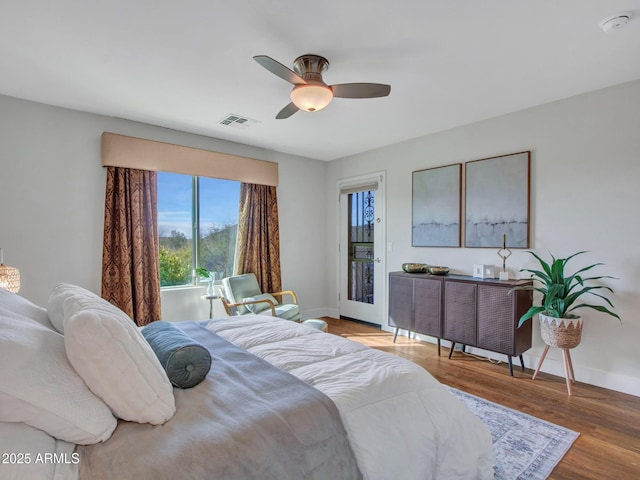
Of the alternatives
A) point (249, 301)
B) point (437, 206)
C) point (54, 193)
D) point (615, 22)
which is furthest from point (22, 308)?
point (437, 206)

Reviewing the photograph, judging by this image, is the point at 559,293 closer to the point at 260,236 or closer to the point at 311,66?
the point at 311,66

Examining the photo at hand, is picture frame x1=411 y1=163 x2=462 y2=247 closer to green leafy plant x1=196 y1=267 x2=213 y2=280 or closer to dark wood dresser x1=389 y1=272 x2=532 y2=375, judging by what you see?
dark wood dresser x1=389 y1=272 x2=532 y2=375

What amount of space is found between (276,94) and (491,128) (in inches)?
93.1

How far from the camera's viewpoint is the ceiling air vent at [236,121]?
11.6 feet

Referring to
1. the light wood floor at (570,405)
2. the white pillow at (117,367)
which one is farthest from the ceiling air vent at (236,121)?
the light wood floor at (570,405)

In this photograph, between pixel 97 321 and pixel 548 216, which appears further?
pixel 548 216

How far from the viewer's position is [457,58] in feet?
7.84

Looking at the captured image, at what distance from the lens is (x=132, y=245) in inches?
142

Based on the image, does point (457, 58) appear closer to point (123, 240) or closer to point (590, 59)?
point (590, 59)

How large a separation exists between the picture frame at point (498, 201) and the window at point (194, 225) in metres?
3.06

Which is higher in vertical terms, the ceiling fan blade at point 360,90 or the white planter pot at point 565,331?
the ceiling fan blade at point 360,90

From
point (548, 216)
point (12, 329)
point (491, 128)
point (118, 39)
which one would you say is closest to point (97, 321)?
point (12, 329)

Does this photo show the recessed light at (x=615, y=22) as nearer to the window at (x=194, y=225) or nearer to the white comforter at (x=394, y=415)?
the white comforter at (x=394, y=415)

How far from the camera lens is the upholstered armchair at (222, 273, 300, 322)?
152 inches
